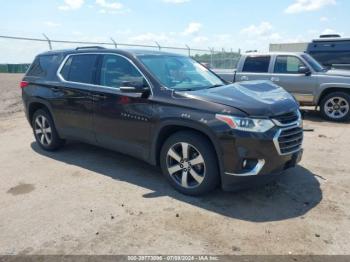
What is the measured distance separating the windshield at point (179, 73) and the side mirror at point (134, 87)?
24cm

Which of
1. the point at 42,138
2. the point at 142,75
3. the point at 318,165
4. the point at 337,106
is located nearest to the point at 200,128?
the point at 142,75

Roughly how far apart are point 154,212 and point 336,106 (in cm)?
693

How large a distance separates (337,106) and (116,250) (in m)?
7.73

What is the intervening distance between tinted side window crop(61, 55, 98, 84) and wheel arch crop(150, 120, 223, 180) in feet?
5.01

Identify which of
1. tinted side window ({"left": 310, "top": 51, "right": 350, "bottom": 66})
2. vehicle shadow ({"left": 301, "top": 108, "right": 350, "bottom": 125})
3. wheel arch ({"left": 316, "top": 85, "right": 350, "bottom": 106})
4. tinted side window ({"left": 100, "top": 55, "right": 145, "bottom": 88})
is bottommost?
vehicle shadow ({"left": 301, "top": 108, "right": 350, "bottom": 125})

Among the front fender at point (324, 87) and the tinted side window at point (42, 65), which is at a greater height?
the tinted side window at point (42, 65)

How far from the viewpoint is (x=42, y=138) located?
6570 mm

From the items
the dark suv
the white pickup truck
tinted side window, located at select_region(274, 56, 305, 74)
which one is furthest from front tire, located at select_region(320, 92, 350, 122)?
the dark suv

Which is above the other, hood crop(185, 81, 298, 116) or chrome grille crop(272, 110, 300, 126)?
hood crop(185, 81, 298, 116)

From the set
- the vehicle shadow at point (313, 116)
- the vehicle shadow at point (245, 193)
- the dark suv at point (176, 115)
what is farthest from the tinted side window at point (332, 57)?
the dark suv at point (176, 115)

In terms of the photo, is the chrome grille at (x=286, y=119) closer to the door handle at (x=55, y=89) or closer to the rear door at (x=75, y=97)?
the rear door at (x=75, y=97)

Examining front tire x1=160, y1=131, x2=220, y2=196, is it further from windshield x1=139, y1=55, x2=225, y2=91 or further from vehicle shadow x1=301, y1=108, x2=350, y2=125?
vehicle shadow x1=301, y1=108, x2=350, y2=125

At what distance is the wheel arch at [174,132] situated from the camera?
4.06 metres

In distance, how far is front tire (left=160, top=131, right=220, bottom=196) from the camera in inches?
165
